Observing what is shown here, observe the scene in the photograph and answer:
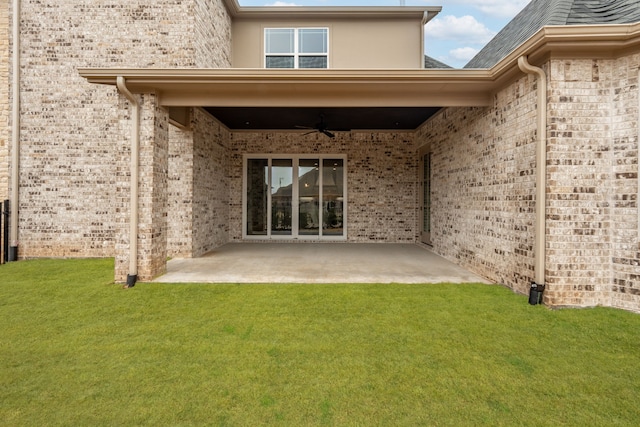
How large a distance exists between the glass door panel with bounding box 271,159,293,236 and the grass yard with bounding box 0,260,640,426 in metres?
5.48

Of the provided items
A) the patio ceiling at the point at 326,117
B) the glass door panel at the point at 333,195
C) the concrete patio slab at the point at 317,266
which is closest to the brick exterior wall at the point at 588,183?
the concrete patio slab at the point at 317,266

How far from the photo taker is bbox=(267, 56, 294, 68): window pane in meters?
8.94

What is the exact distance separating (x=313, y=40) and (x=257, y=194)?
474 cm

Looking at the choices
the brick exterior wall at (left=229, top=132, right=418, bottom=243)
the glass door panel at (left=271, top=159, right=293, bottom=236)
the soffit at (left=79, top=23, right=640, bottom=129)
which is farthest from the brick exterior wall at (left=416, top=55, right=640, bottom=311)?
the glass door panel at (left=271, top=159, right=293, bottom=236)

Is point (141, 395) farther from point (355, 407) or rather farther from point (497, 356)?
point (497, 356)

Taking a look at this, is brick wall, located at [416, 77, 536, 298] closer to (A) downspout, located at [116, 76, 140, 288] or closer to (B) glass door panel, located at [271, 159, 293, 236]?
(B) glass door panel, located at [271, 159, 293, 236]

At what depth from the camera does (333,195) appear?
966 cm

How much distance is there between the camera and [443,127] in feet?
23.8

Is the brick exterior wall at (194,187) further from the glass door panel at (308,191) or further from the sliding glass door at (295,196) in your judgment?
the glass door panel at (308,191)

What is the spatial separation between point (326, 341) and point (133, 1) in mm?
8061

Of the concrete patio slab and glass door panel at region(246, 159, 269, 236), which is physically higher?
glass door panel at region(246, 159, 269, 236)

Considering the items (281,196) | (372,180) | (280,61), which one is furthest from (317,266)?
Result: (280,61)

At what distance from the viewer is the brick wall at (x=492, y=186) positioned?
4184 mm

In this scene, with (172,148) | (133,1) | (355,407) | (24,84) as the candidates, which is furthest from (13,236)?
(355,407)
